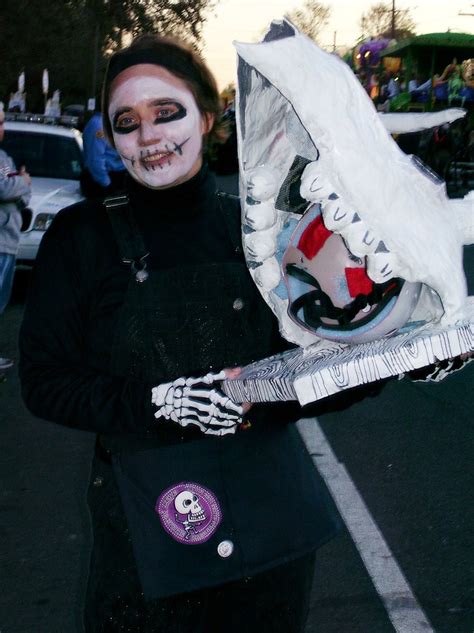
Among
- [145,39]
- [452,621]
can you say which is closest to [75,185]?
[452,621]

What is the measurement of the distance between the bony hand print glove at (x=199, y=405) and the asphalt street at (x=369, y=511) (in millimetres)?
1206

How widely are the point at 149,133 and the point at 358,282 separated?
2.00ft

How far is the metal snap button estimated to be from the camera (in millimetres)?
2094

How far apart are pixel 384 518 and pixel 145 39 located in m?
2.97

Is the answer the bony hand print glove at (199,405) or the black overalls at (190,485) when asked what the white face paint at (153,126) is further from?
the bony hand print glove at (199,405)

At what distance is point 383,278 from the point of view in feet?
6.27

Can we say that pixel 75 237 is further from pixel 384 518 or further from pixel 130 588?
pixel 384 518

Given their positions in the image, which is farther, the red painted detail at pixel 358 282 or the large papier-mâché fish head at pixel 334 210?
the red painted detail at pixel 358 282

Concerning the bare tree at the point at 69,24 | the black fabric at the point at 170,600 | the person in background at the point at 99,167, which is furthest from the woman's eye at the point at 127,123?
the bare tree at the point at 69,24

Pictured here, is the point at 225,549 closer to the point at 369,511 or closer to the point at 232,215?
the point at 232,215

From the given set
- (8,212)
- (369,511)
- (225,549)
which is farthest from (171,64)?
(8,212)

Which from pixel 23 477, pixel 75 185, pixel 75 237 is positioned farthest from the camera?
Answer: pixel 75 185

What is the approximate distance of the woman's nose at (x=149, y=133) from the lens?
7.27ft

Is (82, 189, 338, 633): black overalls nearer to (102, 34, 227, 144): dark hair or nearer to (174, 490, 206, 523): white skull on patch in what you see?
(174, 490, 206, 523): white skull on patch
